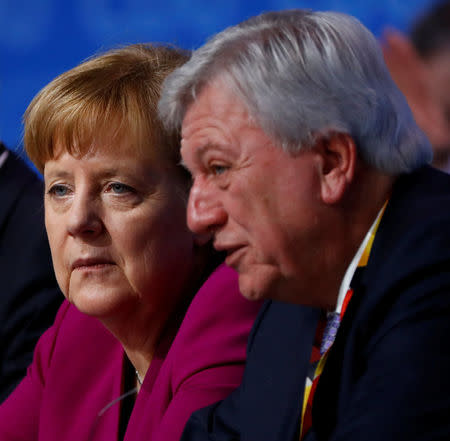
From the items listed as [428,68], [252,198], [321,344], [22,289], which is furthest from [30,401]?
[428,68]

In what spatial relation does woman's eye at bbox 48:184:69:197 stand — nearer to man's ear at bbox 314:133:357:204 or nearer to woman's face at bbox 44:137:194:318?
woman's face at bbox 44:137:194:318

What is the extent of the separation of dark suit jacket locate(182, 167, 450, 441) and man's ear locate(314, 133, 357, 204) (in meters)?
0.09

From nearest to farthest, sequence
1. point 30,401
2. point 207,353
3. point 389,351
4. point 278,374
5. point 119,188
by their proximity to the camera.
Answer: point 389,351 < point 278,374 < point 207,353 < point 119,188 < point 30,401

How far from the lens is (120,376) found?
212 cm

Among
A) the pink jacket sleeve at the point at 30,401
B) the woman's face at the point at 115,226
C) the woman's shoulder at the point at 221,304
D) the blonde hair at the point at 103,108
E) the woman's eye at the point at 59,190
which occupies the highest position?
the blonde hair at the point at 103,108

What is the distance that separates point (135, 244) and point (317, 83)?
674 millimetres

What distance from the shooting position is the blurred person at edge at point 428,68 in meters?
1.50

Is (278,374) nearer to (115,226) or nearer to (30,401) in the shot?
(115,226)

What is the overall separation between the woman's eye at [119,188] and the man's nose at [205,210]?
0.38m

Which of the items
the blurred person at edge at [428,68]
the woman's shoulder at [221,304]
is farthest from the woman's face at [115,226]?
the blurred person at edge at [428,68]

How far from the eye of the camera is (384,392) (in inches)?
50.9

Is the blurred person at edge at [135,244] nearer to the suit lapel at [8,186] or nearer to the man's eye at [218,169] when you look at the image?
the man's eye at [218,169]

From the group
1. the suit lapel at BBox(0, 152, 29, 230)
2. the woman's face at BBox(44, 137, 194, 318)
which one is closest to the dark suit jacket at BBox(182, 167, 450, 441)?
the woman's face at BBox(44, 137, 194, 318)

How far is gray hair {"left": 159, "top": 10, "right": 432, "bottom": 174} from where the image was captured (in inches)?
55.4
